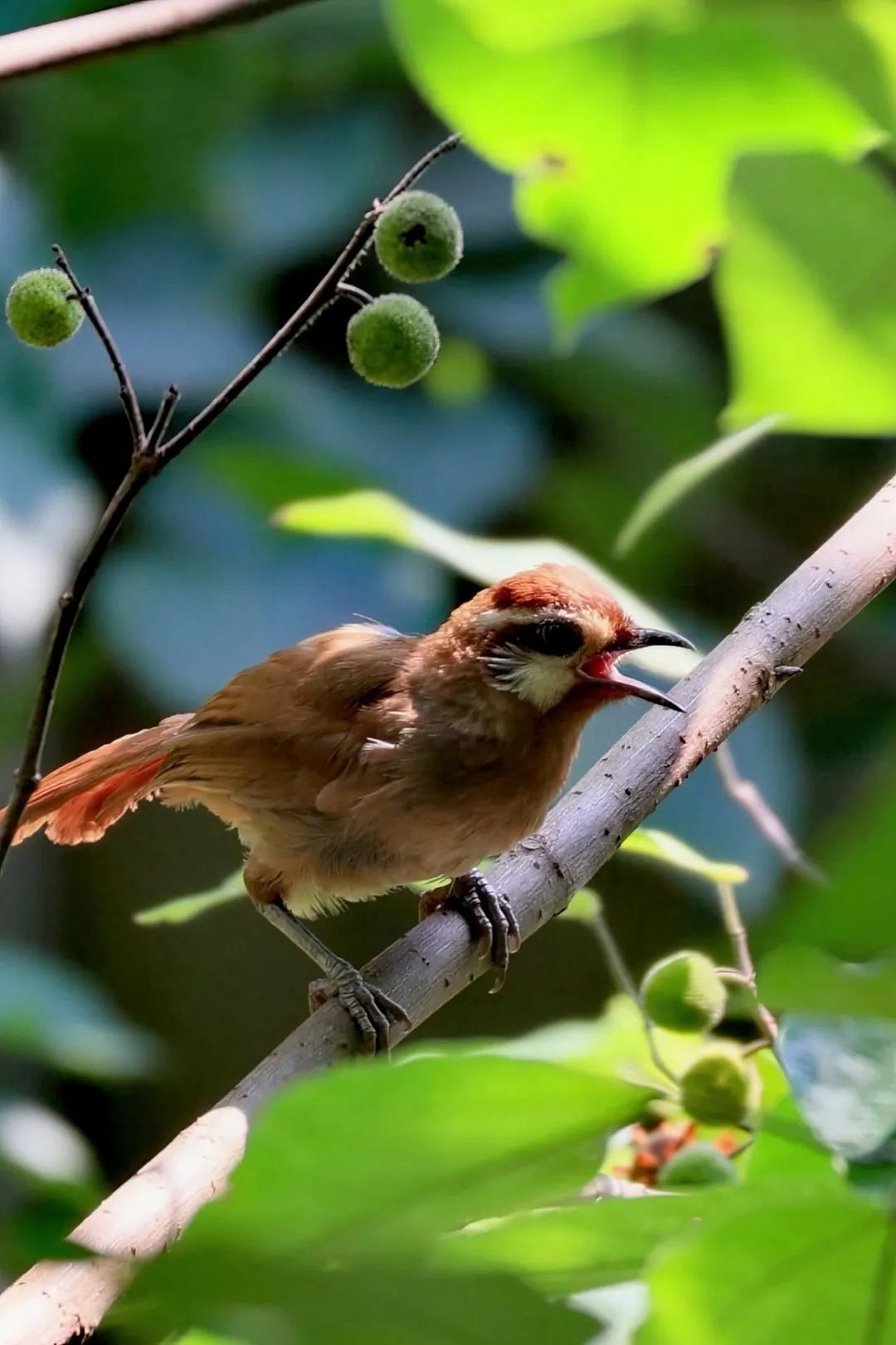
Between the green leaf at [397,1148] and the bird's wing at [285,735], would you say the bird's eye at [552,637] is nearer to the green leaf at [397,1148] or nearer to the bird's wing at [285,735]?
the bird's wing at [285,735]

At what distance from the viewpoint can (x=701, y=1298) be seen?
0.30m

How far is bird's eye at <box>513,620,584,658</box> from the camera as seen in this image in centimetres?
148

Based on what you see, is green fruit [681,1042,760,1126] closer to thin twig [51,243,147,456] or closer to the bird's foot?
the bird's foot

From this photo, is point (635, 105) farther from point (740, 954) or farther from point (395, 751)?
point (395, 751)

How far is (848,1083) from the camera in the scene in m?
0.41

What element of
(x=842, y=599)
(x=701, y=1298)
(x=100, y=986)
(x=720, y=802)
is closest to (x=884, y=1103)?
(x=701, y=1298)

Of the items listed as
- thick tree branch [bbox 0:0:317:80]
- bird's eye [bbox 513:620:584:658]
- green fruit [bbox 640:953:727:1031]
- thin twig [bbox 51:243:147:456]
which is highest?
thick tree branch [bbox 0:0:317:80]

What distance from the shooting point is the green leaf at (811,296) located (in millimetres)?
277

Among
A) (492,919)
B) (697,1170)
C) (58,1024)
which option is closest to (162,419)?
(697,1170)

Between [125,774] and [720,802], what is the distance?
1282 mm

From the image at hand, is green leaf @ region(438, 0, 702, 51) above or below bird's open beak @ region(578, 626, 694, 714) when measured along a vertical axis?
above

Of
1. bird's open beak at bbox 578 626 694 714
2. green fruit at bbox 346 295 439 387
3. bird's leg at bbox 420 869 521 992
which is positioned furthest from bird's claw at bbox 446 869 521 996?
green fruit at bbox 346 295 439 387

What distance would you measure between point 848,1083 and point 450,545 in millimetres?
994

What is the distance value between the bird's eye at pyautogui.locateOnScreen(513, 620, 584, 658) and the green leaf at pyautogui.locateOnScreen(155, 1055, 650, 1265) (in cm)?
116
